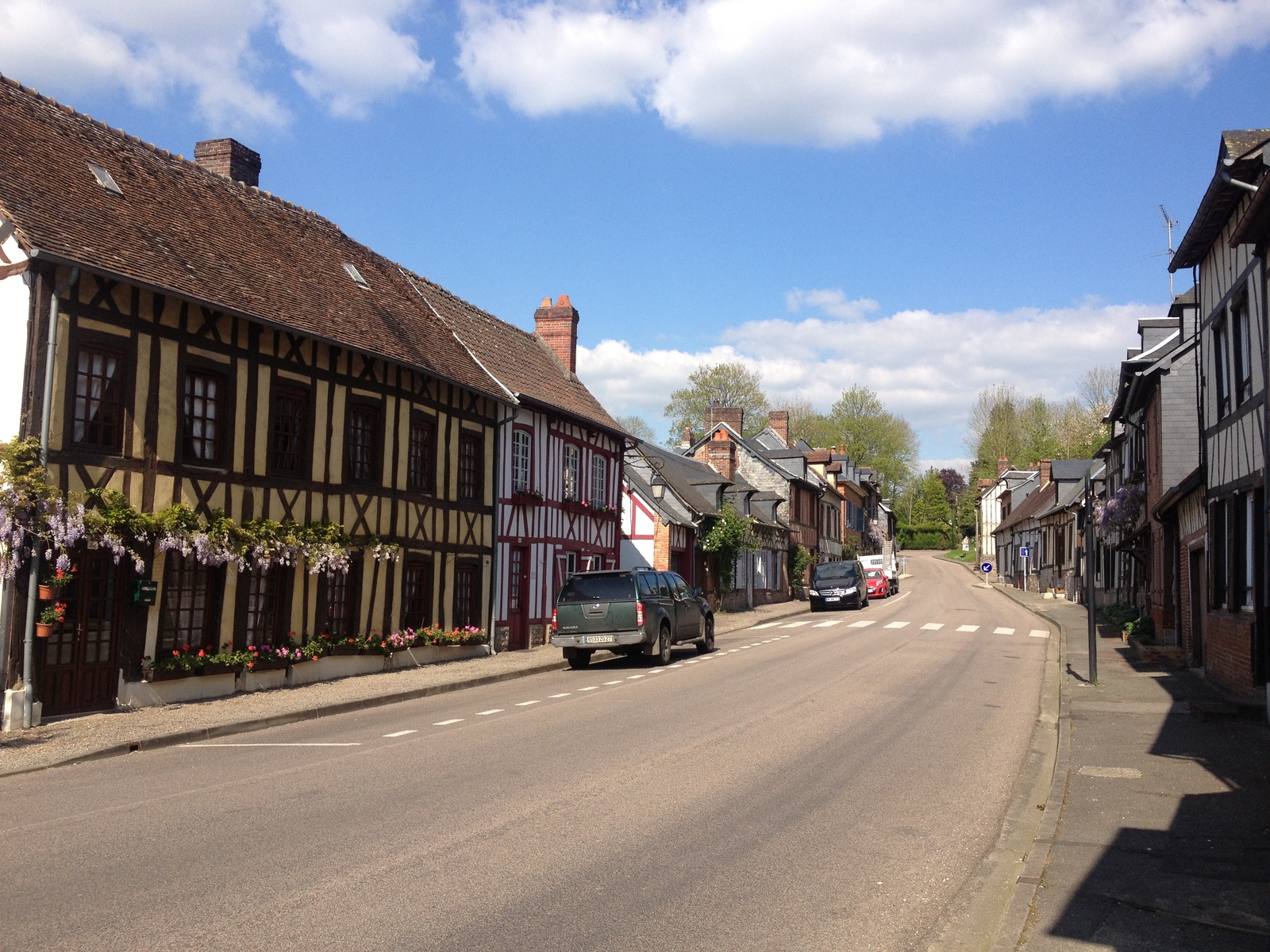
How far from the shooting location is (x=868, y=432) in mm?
84625

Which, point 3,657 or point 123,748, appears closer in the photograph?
point 123,748

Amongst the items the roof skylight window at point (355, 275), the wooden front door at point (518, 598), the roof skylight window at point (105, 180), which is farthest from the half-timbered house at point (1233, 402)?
the roof skylight window at point (105, 180)

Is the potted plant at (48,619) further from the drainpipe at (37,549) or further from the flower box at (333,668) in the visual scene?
the flower box at (333,668)

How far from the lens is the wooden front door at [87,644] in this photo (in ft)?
41.8

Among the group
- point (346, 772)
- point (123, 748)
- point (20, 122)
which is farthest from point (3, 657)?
point (20, 122)

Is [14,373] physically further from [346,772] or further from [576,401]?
[576,401]

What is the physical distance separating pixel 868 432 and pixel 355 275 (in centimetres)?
6772

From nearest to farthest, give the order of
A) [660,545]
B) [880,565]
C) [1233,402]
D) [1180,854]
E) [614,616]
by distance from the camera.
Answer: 1. [1180,854]
2. [1233,402]
3. [614,616]
4. [660,545]
5. [880,565]

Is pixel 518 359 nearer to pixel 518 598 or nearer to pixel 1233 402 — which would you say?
pixel 518 598

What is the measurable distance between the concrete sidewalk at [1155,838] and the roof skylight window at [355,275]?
14751 mm

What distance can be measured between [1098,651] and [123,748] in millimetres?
18140

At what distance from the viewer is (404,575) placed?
64.2ft

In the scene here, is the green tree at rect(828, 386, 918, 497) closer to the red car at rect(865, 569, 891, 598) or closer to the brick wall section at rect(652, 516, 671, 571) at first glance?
the red car at rect(865, 569, 891, 598)

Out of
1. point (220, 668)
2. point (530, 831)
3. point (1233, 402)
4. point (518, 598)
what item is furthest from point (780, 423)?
point (530, 831)
